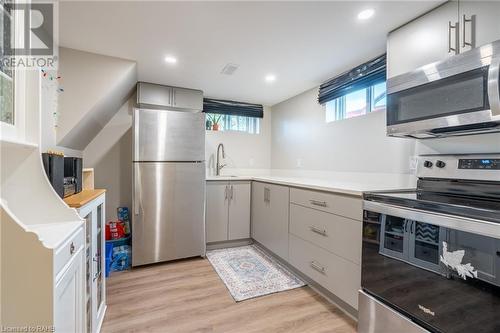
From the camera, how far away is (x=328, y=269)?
1860 mm

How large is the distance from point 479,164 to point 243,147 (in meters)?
2.90

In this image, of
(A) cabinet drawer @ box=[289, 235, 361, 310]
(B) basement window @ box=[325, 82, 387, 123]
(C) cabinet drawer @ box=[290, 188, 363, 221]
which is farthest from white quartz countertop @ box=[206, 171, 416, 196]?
(B) basement window @ box=[325, 82, 387, 123]

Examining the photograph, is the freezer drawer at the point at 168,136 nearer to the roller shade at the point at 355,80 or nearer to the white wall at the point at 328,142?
the white wall at the point at 328,142

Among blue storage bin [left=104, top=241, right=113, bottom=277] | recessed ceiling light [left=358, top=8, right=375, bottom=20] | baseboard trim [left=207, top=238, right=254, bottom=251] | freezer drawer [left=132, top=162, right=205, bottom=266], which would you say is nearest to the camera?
recessed ceiling light [left=358, top=8, right=375, bottom=20]

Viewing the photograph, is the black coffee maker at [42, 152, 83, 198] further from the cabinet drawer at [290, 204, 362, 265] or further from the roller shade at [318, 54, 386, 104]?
the roller shade at [318, 54, 386, 104]

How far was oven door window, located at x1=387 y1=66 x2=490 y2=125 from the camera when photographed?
1.16m

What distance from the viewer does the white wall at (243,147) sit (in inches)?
143

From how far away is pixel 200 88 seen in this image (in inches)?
124

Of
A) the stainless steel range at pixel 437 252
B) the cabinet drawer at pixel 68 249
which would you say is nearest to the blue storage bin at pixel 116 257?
the cabinet drawer at pixel 68 249

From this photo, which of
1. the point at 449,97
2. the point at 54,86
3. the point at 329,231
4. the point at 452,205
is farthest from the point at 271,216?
the point at 54,86

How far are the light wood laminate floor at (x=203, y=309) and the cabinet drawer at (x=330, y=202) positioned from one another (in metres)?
0.79

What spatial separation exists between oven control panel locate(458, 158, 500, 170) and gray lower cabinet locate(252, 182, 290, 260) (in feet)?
4.47

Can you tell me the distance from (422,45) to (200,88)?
244 centimetres

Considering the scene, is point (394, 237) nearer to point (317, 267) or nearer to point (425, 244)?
point (425, 244)
